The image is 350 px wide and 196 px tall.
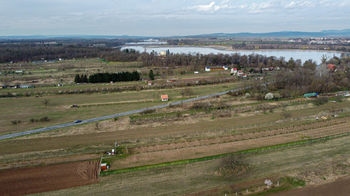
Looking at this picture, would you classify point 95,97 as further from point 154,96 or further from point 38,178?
point 38,178

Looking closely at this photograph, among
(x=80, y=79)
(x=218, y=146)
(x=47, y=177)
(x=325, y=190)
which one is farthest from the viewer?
(x=80, y=79)

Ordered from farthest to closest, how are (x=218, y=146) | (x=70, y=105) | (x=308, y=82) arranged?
(x=308, y=82)
(x=70, y=105)
(x=218, y=146)

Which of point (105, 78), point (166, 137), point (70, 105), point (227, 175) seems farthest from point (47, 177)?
point (105, 78)

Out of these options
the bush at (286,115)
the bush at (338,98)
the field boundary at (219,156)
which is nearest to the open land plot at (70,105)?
the field boundary at (219,156)

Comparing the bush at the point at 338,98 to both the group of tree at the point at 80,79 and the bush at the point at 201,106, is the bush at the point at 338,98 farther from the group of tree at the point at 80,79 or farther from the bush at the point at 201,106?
the group of tree at the point at 80,79

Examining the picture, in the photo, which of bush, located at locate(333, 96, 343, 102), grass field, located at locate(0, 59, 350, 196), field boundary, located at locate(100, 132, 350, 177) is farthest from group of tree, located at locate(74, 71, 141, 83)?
bush, located at locate(333, 96, 343, 102)

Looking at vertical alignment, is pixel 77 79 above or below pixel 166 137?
above

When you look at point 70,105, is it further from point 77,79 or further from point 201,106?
point 201,106

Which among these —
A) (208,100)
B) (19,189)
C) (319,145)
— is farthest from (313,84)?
(19,189)
